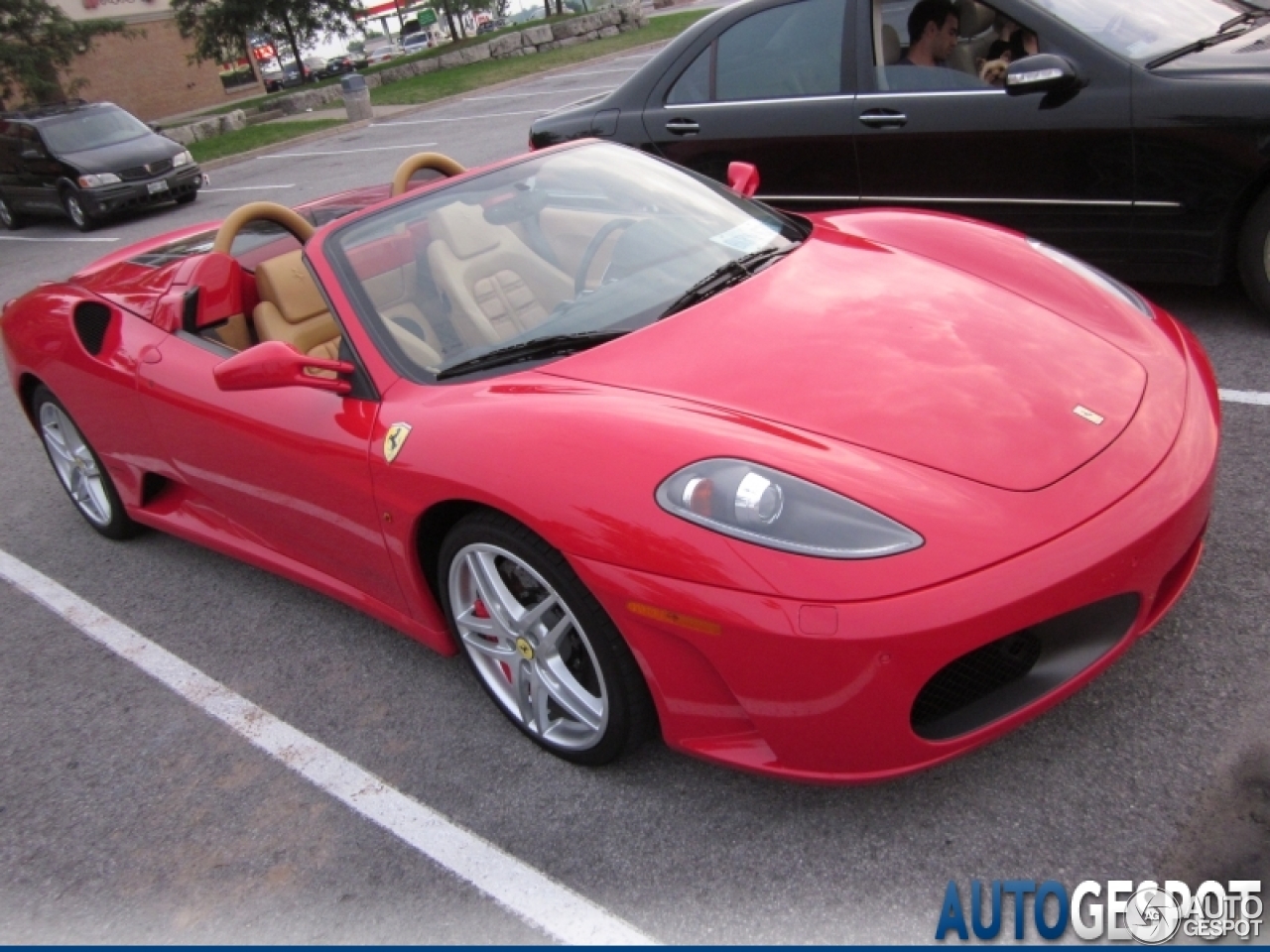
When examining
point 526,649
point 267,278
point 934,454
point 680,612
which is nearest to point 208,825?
point 526,649

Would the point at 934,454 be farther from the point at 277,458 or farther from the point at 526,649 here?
the point at 277,458

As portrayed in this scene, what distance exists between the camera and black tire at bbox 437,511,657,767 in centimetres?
240

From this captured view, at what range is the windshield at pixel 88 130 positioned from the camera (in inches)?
549

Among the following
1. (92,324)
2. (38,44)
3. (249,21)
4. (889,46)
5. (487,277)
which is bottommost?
(92,324)

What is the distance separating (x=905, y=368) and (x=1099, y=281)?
961 millimetres

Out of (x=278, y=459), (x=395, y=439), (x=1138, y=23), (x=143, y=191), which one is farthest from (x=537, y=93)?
(x=395, y=439)

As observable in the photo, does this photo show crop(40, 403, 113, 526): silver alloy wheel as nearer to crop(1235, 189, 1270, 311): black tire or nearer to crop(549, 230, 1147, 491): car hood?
crop(549, 230, 1147, 491): car hood

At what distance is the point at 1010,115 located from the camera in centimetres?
457

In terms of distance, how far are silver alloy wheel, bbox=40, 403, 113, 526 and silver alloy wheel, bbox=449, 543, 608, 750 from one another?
224cm

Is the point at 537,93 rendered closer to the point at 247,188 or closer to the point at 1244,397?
the point at 247,188

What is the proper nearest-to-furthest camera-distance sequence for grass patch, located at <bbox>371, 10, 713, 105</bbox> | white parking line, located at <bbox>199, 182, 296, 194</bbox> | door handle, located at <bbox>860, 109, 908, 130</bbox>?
door handle, located at <bbox>860, 109, 908, 130</bbox>
white parking line, located at <bbox>199, 182, 296, 194</bbox>
grass patch, located at <bbox>371, 10, 713, 105</bbox>

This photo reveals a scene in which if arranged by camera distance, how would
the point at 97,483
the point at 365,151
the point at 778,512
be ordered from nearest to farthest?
1. the point at 778,512
2. the point at 97,483
3. the point at 365,151

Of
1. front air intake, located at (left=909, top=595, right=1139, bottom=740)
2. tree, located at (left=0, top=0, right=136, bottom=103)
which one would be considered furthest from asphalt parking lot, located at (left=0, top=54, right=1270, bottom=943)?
tree, located at (left=0, top=0, right=136, bottom=103)

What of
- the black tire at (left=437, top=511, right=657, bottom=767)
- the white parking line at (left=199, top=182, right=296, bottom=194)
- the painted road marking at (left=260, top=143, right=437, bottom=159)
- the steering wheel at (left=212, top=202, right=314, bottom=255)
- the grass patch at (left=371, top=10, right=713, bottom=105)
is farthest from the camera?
the grass patch at (left=371, top=10, right=713, bottom=105)
